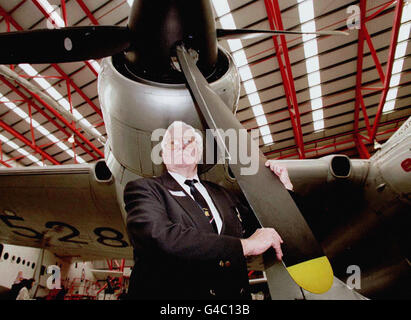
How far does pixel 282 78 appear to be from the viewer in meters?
13.6

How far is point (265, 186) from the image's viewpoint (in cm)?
146

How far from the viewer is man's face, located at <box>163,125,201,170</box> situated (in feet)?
5.93

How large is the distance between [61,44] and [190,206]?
1.96 m

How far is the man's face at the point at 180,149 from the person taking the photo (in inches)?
71.1

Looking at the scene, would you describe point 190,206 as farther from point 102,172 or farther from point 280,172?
point 102,172

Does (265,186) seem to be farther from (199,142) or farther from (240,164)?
(199,142)

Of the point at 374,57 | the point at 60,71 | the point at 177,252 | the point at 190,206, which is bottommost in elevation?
the point at 177,252

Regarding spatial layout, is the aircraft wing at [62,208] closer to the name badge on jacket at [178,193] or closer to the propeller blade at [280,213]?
the name badge on jacket at [178,193]

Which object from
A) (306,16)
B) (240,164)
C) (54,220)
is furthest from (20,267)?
(306,16)

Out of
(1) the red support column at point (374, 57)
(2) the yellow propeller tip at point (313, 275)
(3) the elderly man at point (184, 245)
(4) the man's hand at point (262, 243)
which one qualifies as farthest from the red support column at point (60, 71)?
(1) the red support column at point (374, 57)

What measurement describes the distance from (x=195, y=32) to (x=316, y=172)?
2.53m

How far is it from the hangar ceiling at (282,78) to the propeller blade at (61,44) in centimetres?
979

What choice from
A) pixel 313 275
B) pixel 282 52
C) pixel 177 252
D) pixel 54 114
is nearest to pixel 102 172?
pixel 177 252
